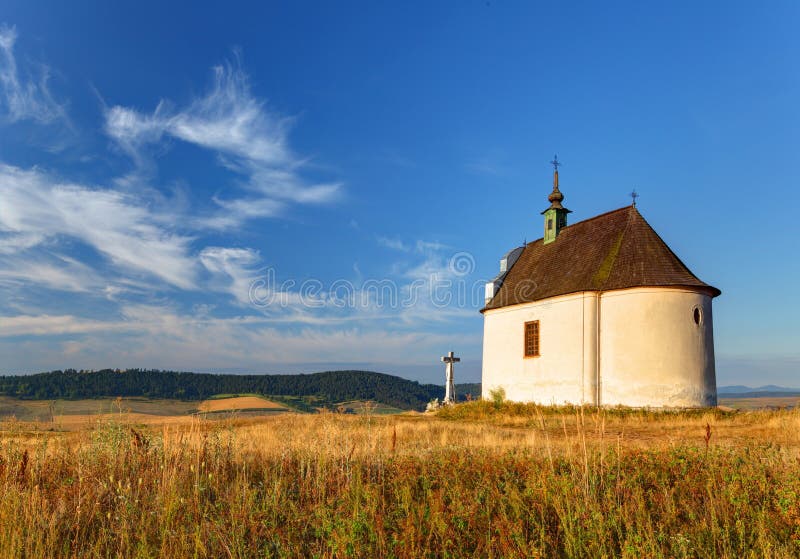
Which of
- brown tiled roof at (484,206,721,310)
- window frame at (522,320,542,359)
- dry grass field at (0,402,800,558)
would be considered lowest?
dry grass field at (0,402,800,558)

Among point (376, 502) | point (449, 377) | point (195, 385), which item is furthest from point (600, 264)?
point (195, 385)

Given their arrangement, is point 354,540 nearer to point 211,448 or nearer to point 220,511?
point 220,511

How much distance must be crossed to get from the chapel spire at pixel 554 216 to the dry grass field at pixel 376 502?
2117 centimetres

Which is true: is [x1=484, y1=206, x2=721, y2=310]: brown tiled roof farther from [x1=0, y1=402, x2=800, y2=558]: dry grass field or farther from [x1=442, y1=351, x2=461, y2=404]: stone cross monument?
[x1=0, y1=402, x2=800, y2=558]: dry grass field

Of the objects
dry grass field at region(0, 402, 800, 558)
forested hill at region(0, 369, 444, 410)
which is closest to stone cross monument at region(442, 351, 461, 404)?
dry grass field at region(0, 402, 800, 558)

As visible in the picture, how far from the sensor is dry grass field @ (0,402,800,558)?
15.7 ft

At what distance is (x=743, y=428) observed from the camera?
16328mm

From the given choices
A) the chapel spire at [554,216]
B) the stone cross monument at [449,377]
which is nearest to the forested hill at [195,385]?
the stone cross monument at [449,377]

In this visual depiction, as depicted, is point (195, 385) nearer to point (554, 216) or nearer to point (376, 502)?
point (554, 216)

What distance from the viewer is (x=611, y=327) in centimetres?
2191

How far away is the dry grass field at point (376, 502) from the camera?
4777 millimetres

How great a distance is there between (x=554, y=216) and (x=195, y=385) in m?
57.7

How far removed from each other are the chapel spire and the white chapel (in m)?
1.98

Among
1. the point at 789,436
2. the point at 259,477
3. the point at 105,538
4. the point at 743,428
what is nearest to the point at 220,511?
the point at 105,538
